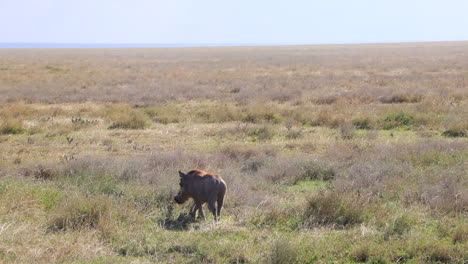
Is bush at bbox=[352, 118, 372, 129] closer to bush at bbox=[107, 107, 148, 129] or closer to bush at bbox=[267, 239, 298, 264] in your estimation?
bush at bbox=[107, 107, 148, 129]

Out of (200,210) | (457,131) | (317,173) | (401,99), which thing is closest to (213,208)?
(200,210)

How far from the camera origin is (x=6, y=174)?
33.7 feet

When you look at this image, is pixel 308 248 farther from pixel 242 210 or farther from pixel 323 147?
pixel 323 147

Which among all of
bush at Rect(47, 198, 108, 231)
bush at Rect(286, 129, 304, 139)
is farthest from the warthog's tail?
bush at Rect(286, 129, 304, 139)

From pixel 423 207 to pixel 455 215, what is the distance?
47 cm

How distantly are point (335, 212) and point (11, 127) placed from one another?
1198 cm

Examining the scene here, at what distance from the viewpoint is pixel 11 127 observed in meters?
16.2

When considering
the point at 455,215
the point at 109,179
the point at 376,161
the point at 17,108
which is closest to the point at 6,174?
the point at 109,179

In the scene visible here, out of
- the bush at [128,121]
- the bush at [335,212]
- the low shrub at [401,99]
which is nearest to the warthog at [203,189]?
the bush at [335,212]

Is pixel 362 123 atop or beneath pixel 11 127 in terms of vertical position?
beneath

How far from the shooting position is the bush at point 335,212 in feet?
24.4

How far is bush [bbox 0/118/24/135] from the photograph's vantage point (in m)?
16.1

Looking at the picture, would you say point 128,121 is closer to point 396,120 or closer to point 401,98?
point 396,120

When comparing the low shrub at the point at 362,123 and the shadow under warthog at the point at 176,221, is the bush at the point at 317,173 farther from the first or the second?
the low shrub at the point at 362,123
